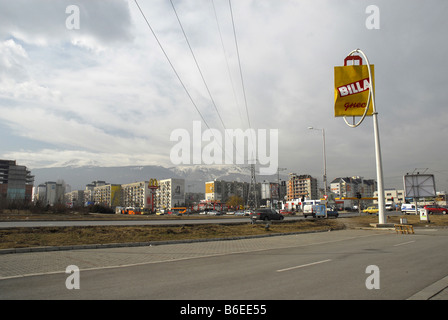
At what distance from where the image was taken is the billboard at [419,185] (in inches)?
1606

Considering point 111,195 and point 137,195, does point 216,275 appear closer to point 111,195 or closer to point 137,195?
point 137,195

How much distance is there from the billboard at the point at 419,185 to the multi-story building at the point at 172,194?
126m

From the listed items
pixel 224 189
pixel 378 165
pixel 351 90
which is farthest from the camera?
pixel 224 189

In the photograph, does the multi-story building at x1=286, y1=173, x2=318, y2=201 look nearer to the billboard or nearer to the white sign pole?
the billboard

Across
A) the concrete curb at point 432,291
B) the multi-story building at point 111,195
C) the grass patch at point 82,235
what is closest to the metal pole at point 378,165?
the grass patch at point 82,235

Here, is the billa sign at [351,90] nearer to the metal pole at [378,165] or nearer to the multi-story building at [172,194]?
the metal pole at [378,165]

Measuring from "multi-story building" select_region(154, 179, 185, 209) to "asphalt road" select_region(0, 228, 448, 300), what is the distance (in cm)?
14838

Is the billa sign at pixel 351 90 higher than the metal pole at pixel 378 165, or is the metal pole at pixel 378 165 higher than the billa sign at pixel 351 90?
the billa sign at pixel 351 90

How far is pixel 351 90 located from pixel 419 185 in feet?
71.8

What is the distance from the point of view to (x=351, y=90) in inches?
1104

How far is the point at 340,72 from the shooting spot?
28.2 m

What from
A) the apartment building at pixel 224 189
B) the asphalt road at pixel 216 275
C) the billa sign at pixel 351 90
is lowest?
the asphalt road at pixel 216 275

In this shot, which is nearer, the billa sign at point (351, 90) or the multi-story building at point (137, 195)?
the billa sign at point (351, 90)

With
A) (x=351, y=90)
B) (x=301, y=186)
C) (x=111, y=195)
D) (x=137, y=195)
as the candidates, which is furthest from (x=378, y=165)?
(x=111, y=195)
